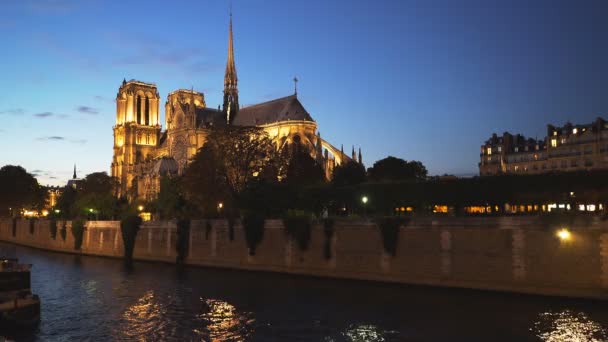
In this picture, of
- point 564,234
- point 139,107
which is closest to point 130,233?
point 564,234

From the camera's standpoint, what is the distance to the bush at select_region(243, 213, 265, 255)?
4059cm

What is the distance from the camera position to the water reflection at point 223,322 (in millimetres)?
22242

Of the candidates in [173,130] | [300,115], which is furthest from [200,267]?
[173,130]

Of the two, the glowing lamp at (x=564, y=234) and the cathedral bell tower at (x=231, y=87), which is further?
the cathedral bell tower at (x=231, y=87)

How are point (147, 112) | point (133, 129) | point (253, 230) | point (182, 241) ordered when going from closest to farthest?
point (253, 230), point (182, 241), point (133, 129), point (147, 112)

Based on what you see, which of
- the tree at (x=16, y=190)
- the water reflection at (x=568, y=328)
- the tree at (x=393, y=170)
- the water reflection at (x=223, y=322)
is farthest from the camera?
the tree at (x=16, y=190)

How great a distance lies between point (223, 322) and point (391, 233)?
11834mm

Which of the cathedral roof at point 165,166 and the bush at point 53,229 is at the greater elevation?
the cathedral roof at point 165,166

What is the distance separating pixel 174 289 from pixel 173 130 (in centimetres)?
7408

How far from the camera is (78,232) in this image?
208 ft

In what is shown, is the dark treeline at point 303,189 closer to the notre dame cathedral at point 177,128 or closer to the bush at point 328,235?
the bush at point 328,235

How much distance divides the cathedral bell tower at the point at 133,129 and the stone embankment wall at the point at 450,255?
245 feet

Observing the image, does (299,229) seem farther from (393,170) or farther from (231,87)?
(231,87)

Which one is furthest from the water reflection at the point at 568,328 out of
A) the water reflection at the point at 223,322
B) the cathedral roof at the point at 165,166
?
the cathedral roof at the point at 165,166
